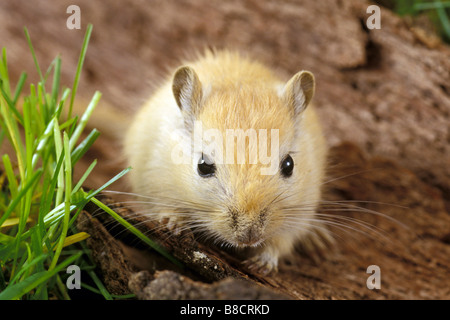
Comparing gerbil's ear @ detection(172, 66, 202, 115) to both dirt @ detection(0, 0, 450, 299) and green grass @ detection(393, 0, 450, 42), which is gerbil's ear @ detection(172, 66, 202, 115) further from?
green grass @ detection(393, 0, 450, 42)

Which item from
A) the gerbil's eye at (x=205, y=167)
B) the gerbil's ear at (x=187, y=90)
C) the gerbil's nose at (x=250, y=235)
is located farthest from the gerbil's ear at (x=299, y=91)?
the gerbil's nose at (x=250, y=235)

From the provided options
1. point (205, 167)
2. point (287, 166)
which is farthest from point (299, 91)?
point (205, 167)

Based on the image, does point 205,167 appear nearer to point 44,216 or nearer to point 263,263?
point 263,263

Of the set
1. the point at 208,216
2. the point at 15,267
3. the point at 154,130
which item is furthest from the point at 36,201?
the point at 208,216

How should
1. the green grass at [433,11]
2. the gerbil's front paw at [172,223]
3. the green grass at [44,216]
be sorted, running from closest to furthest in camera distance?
1. the green grass at [44,216]
2. the gerbil's front paw at [172,223]
3. the green grass at [433,11]

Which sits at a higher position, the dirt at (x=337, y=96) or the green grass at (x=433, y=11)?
the green grass at (x=433, y=11)

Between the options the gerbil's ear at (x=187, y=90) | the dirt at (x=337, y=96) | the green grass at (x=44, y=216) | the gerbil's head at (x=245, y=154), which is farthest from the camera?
the dirt at (x=337, y=96)

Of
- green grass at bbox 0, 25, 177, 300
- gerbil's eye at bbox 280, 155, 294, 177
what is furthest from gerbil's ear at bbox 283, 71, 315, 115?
green grass at bbox 0, 25, 177, 300

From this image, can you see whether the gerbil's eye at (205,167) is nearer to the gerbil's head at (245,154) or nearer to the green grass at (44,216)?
the gerbil's head at (245,154)

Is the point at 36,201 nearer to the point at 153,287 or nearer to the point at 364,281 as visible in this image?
the point at 153,287
